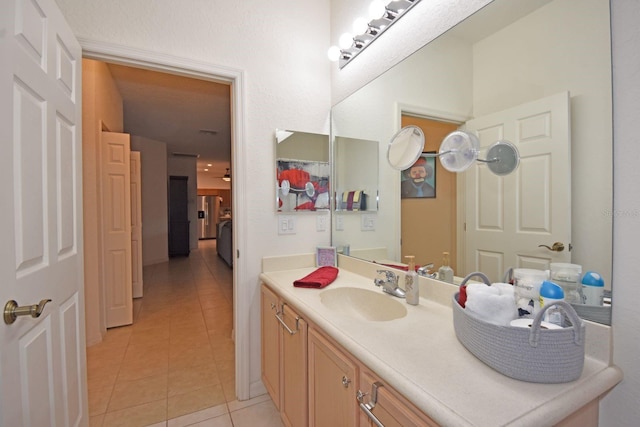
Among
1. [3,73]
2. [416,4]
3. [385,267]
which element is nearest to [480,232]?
[385,267]

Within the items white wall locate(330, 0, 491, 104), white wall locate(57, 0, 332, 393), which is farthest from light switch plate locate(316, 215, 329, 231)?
white wall locate(330, 0, 491, 104)

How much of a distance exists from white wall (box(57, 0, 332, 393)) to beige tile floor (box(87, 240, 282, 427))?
27 cm

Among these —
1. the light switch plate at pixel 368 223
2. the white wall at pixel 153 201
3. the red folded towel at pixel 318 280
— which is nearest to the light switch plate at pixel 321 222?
the light switch plate at pixel 368 223

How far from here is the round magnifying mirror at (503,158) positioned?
3.34 feet

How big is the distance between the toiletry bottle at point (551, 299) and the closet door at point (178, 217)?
7.55 metres

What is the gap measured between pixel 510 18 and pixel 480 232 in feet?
2.61

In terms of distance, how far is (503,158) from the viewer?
3.46ft

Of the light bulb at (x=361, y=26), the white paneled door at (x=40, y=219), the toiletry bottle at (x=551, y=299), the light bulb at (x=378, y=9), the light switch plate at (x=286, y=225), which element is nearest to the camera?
the toiletry bottle at (x=551, y=299)

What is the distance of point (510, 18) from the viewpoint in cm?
102

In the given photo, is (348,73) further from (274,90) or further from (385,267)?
(385,267)

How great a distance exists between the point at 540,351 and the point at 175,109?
15.9 ft

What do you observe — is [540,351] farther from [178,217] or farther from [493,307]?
[178,217]

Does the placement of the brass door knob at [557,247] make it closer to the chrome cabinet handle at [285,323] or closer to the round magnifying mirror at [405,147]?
the round magnifying mirror at [405,147]

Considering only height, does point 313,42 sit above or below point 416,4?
above
